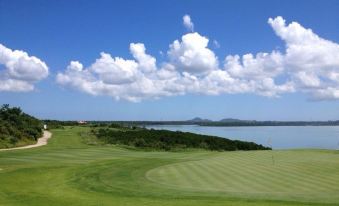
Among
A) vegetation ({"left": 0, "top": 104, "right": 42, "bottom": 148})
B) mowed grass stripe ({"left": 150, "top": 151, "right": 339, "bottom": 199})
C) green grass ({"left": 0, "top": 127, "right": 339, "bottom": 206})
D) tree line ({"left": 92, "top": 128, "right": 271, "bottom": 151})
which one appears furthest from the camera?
tree line ({"left": 92, "top": 128, "right": 271, "bottom": 151})

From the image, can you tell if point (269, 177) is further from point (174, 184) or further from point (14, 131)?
point (14, 131)

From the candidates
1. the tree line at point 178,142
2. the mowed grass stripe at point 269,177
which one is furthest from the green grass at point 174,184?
the tree line at point 178,142

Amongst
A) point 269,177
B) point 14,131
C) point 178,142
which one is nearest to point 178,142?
point 178,142

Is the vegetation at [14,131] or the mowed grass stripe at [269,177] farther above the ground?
the vegetation at [14,131]

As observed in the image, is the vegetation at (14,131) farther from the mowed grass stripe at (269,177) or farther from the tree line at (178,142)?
the mowed grass stripe at (269,177)

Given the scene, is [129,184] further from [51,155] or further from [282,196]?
[51,155]

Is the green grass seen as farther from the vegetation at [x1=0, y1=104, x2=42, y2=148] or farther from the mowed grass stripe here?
the vegetation at [x1=0, y1=104, x2=42, y2=148]

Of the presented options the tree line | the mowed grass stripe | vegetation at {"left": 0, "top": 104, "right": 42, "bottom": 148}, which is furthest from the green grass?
the tree line

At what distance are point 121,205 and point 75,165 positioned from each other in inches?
522

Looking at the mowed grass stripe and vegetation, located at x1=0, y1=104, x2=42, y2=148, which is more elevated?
vegetation, located at x1=0, y1=104, x2=42, y2=148

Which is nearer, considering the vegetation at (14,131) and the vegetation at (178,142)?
the vegetation at (14,131)


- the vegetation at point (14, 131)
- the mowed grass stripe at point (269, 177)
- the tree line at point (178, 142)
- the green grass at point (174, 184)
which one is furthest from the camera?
the tree line at point (178, 142)

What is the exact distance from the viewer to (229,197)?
1580 centimetres

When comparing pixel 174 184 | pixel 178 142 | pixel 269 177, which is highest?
pixel 178 142
